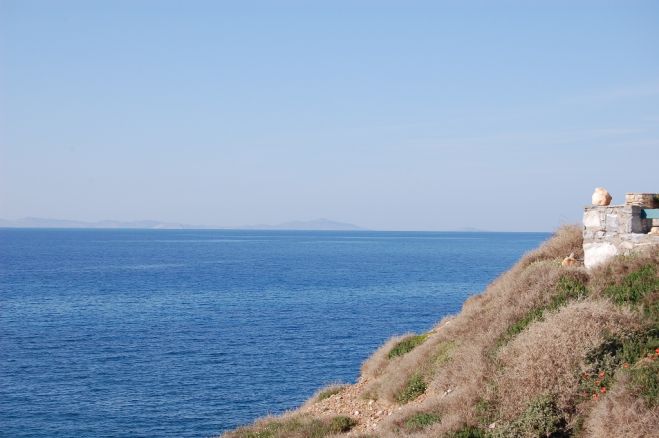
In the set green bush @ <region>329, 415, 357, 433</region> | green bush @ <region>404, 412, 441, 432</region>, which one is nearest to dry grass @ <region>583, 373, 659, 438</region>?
green bush @ <region>404, 412, 441, 432</region>

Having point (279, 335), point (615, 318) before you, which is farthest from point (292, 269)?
point (615, 318)

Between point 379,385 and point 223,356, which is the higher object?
point 379,385

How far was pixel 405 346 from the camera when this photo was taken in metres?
26.2

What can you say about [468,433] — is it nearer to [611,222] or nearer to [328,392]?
[611,222]

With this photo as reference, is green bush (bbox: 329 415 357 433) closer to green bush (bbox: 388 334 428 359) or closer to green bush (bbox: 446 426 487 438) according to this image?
green bush (bbox: 446 426 487 438)

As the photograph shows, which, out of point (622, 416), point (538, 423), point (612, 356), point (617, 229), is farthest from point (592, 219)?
point (622, 416)

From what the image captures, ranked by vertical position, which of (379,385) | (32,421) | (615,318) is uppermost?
(615,318)

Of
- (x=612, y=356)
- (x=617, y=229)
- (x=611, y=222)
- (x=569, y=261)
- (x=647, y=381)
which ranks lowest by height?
(x=647, y=381)

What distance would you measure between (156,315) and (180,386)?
92.7 feet

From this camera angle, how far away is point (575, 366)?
49.3 ft

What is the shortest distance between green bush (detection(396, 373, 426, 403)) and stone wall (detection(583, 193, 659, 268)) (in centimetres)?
684

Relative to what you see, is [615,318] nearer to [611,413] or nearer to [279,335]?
[611,413]

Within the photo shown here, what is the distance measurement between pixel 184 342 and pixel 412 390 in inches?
1417

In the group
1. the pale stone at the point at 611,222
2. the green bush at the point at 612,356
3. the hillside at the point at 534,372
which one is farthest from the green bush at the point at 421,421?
the pale stone at the point at 611,222
